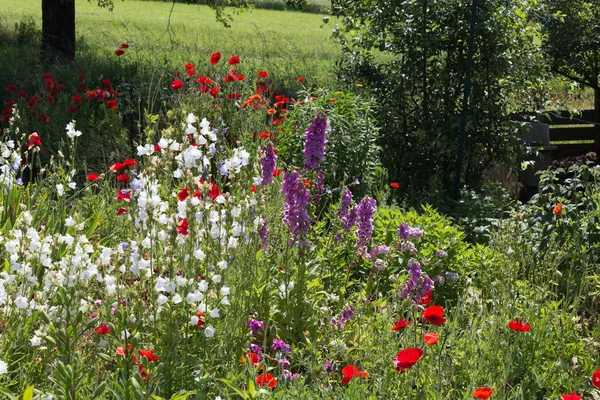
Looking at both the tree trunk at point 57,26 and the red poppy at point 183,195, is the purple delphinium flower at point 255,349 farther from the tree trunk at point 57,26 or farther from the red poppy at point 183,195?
the tree trunk at point 57,26

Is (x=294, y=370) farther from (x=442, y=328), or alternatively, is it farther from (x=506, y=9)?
(x=506, y=9)

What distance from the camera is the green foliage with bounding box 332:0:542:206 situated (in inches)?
275

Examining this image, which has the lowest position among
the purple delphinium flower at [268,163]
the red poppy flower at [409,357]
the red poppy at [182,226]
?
the red poppy flower at [409,357]

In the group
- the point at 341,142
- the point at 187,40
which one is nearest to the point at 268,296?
the point at 341,142

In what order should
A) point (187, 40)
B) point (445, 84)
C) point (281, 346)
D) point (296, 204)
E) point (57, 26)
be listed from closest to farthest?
point (281, 346)
point (296, 204)
point (445, 84)
point (57, 26)
point (187, 40)

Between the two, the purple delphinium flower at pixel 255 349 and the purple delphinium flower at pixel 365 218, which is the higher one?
the purple delphinium flower at pixel 365 218

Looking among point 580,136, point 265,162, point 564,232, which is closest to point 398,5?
point 564,232

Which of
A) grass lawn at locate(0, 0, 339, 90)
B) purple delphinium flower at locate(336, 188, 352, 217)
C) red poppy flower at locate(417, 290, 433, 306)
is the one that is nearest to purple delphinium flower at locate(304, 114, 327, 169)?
purple delphinium flower at locate(336, 188, 352, 217)

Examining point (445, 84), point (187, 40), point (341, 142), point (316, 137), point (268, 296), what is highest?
point (316, 137)

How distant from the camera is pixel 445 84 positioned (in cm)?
718

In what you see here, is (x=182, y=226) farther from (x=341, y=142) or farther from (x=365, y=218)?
(x=341, y=142)

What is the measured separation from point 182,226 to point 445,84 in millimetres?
4804

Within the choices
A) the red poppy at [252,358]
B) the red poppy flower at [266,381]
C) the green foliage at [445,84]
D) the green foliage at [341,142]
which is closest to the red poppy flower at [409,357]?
the red poppy flower at [266,381]

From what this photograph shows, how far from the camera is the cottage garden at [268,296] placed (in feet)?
8.73
